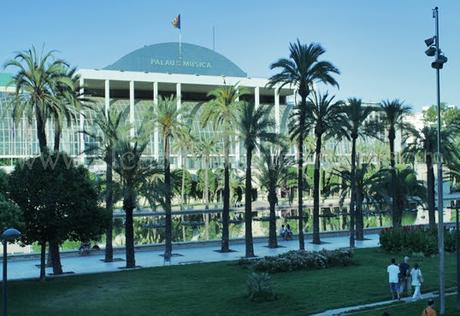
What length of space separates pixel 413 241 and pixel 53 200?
18713mm

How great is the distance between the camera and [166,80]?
310ft

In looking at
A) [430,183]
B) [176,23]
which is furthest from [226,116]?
[176,23]

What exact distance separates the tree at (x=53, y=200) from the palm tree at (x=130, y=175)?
3098 mm

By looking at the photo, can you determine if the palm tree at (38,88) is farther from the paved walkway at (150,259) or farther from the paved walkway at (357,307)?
the paved walkway at (357,307)

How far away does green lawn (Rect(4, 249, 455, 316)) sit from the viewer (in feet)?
59.3

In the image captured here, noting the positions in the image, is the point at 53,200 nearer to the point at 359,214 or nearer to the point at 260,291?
the point at 260,291

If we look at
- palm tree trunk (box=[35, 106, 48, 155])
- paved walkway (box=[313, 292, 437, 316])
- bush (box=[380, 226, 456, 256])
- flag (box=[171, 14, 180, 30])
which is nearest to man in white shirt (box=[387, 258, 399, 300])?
paved walkway (box=[313, 292, 437, 316])

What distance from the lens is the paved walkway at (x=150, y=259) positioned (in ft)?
94.8

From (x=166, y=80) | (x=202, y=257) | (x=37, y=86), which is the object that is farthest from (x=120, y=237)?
(x=166, y=80)

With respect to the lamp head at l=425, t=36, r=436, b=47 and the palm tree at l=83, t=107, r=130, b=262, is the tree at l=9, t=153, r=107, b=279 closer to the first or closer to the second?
the palm tree at l=83, t=107, r=130, b=262

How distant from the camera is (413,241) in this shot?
99.1 feet

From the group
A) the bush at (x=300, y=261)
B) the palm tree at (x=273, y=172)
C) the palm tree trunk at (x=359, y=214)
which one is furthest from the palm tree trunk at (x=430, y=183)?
the bush at (x=300, y=261)

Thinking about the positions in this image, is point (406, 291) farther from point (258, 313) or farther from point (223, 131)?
point (223, 131)

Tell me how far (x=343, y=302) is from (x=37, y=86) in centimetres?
1796
